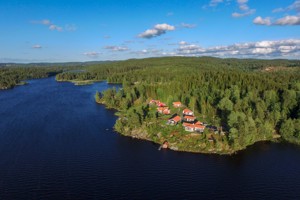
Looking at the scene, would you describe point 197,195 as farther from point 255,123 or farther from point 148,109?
point 148,109

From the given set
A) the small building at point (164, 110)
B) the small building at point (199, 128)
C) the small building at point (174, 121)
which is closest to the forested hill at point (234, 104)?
the small building at point (164, 110)

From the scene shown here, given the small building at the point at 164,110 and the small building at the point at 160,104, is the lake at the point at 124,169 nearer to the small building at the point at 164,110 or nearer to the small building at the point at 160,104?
the small building at the point at 164,110

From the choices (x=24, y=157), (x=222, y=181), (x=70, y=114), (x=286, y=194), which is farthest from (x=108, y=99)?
(x=286, y=194)

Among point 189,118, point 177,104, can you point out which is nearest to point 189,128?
point 189,118

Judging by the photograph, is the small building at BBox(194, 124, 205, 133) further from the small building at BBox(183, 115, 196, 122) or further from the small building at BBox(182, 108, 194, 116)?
the small building at BBox(182, 108, 194, 116)

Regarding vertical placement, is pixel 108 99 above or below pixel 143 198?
above

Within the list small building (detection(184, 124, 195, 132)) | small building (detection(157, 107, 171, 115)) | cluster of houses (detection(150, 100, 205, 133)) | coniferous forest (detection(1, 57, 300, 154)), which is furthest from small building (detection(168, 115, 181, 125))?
small building (detection(157, 107, 171, 115))
